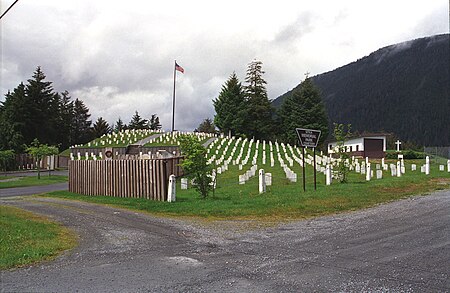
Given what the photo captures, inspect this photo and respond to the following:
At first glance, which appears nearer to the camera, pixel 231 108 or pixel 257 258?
pixel 257 258

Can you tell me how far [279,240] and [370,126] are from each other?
387 feet

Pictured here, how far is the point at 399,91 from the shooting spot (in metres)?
131

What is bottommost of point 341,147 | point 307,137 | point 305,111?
point 341,147

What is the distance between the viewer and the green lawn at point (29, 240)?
264 inches

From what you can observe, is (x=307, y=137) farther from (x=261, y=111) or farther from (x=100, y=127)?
(x=100, y=127)

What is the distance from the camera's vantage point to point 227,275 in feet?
18.2

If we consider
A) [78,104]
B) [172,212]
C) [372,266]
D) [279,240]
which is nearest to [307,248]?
[279,240]

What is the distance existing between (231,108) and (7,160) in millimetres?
39183

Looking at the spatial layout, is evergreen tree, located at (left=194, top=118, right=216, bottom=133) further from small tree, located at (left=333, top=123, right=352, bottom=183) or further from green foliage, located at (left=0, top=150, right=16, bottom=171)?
small tree, located at (left=333, top=123, right=352, bottom=183)

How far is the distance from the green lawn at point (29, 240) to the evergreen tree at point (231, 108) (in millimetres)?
64271

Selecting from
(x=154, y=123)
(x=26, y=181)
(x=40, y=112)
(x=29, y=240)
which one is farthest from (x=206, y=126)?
(x=29, y=240)

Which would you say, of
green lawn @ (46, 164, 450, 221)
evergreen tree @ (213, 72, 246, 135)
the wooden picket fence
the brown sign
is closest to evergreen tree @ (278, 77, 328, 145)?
evergreen tree @ (213, 72, 246, 135)

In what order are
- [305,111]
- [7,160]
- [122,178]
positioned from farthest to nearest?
1. [305,111]
2. [7,160]
3. [122,178]

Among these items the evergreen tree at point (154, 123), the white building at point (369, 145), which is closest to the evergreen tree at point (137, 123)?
the evergreen tree at point (154, 123)
